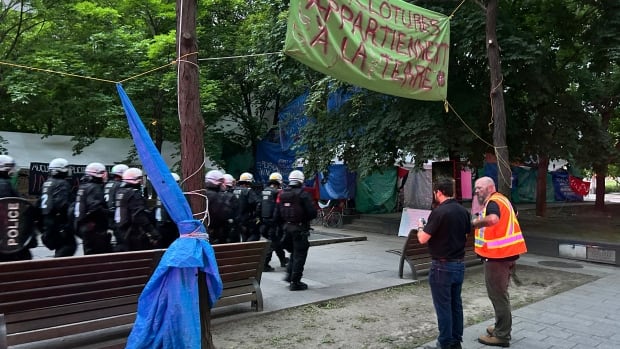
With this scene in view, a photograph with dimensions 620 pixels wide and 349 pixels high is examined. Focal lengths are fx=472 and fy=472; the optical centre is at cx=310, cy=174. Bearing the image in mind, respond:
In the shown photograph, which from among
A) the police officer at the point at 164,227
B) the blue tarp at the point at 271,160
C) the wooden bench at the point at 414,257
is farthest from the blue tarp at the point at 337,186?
the police officer at the point at 164,227

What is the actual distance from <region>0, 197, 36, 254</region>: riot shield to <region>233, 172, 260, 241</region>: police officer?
3622 mm

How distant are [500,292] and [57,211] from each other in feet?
18.4

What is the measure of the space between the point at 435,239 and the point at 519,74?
8.29 m

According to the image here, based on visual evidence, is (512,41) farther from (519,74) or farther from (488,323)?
(488,323)

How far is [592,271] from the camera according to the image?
10.0 metres

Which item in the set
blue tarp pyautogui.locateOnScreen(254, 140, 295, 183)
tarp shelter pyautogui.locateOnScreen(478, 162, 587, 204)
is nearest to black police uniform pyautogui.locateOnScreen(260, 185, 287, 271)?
blue tarp pyautogui.locateOnScreen(254, 140, 295, 183)

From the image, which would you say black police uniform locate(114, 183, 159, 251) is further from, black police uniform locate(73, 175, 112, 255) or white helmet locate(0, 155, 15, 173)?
white helmet locate(0, 155, 15, 173)

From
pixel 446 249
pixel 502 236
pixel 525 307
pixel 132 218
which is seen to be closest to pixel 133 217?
pixel 132 218

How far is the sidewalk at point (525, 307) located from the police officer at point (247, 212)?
35.9 inches

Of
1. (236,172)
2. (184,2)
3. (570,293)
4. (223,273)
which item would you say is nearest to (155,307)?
(223,273)

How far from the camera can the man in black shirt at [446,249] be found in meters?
4.58

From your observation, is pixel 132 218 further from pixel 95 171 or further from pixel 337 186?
pixel 337 186

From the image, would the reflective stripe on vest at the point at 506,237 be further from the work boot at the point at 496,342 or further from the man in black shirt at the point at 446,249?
the work boot at the point at 496,342

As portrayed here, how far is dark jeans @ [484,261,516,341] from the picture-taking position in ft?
16.5
